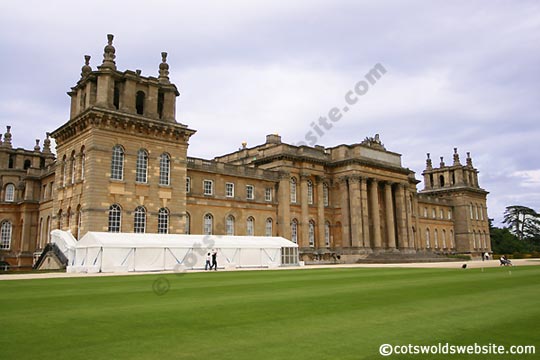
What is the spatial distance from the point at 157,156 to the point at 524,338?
1232 inches

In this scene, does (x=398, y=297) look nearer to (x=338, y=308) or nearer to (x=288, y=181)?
(x=338, y=308)

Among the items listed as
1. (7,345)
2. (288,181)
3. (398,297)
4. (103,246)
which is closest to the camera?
(7,345)

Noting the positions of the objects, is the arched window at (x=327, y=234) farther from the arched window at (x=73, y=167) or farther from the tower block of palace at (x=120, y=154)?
the arched window at (x=73, y=167)

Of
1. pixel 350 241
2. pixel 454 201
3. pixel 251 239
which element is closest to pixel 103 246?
pixel 251 239

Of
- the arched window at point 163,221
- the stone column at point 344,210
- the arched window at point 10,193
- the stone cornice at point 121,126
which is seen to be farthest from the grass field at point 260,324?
the arched window at point 10,193

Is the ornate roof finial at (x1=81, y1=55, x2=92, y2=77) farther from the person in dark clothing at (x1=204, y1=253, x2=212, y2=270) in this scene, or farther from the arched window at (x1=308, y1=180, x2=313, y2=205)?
the arched window at (x1=308, y1=180, x2=313, y2=205)

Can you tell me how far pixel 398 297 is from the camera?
11.5 meters

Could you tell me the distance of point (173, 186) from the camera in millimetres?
35531

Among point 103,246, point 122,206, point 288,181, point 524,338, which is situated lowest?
point 524,338

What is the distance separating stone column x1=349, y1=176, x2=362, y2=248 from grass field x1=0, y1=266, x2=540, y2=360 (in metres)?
36.7

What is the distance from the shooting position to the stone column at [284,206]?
45781 mm

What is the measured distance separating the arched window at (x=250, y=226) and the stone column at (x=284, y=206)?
3215mm

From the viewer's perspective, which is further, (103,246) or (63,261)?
(63,261)

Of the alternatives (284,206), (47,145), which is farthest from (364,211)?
(47,145)
